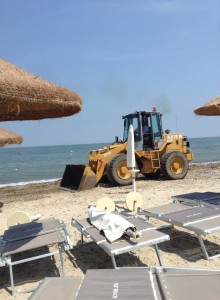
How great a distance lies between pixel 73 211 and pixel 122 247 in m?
3.70

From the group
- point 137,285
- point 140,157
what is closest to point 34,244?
point 137,285

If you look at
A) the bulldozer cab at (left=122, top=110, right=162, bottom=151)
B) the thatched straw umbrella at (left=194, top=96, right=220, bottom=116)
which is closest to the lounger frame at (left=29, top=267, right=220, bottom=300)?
the thatched straw umbrella at (left=194, top=96, right=220, bottom=116)

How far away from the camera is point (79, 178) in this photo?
415 inches

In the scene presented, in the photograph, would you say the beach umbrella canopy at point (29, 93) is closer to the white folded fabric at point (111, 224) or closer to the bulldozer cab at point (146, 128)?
the white folded fabric at point (111, 224)

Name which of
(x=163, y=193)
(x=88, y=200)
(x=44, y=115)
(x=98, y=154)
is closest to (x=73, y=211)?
(x=88, y=200)

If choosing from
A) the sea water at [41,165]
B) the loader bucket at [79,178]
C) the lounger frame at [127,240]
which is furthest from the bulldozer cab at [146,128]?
the sea water at [41,165]

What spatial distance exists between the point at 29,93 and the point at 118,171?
7.96 meters

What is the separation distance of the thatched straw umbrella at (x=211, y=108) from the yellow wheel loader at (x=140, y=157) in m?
4.65

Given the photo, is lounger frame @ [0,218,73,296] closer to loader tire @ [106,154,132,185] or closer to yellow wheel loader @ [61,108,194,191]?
yellow wheel loader @ [61,108,194,191]

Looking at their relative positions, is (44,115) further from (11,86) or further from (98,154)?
(98,154)

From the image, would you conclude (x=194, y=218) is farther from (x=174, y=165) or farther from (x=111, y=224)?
(x=174, y=165)

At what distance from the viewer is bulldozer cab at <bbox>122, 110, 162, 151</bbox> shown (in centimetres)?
1113

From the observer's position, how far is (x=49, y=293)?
266 centimetres

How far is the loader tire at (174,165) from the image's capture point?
11156 millimetres
